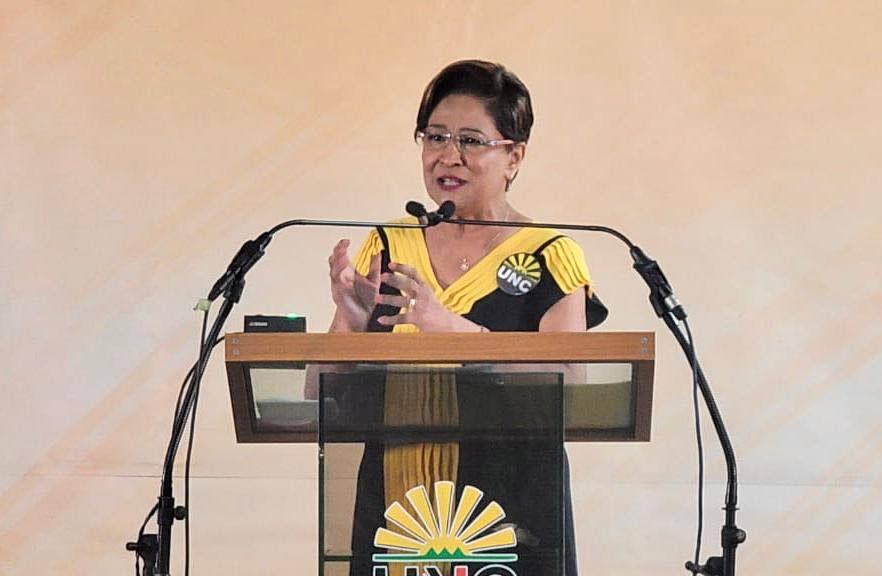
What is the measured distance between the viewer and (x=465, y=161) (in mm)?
2410

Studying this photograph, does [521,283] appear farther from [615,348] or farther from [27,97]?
[27,97]

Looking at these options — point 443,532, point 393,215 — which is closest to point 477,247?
point 393,215

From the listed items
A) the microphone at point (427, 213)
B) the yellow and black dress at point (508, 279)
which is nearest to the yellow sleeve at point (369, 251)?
the yellow and black dress at point (508, 279)

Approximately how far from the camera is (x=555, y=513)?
1.62 metres

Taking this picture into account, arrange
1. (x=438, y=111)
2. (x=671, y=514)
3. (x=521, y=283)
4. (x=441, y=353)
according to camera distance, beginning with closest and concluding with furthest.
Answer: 1. (x=441, y=353)
2. (x=521, y=283)
3. (x=438, y=111)
4. (x=671, y=514)

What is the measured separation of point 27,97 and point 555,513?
2112 millimetres

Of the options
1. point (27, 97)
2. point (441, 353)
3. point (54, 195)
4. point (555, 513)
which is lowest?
point (555, 513)

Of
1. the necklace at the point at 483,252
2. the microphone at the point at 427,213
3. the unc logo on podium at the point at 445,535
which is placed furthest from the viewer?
the necklace at the point at 483,252

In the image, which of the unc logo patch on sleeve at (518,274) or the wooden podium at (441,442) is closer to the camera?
the wooden podium at (441,442)

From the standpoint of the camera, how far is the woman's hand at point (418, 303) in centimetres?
184

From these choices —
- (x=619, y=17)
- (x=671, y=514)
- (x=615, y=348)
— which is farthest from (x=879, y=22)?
(x=615, y=348)

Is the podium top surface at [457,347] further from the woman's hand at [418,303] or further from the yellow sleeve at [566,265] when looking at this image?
the yellow sleeve at [566,265]

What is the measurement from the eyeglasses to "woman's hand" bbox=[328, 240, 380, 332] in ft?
1.28

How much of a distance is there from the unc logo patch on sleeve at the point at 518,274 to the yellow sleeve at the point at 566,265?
0.10ft
